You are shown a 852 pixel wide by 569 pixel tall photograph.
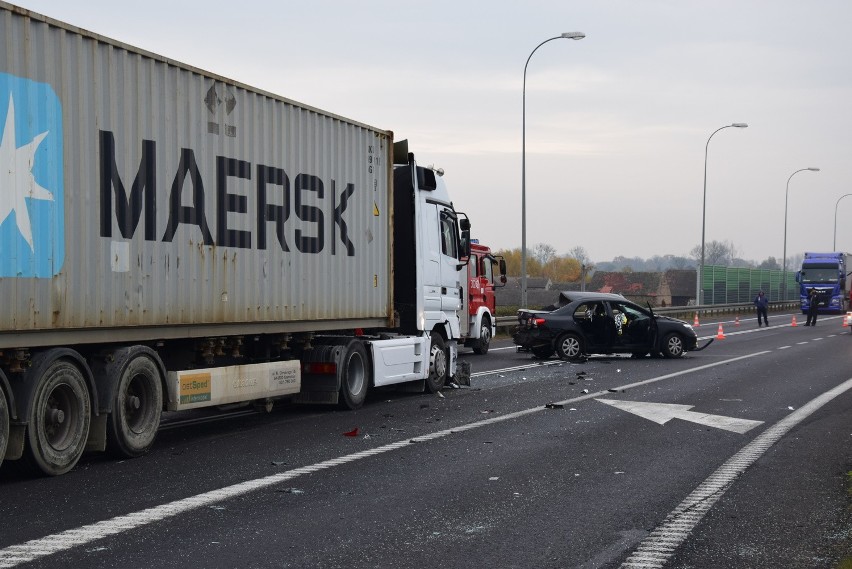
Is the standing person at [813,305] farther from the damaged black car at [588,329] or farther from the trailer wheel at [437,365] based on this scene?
the trailer wheel at [437,365]

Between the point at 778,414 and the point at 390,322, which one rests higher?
the point at 390,322

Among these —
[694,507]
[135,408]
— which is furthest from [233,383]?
[694,507]

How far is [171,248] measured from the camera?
1026 centimetres

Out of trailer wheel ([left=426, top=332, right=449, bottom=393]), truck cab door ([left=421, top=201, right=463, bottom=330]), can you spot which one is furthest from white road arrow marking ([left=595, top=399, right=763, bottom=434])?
truck cab door ([left=421, top=201, right=463, bottom=330])

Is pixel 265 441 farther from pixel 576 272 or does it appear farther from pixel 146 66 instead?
pixel 576 272

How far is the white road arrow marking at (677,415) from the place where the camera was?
1222 cm

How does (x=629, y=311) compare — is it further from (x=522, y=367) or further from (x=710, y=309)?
(x=710, y=309)

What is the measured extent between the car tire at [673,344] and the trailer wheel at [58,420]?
55.9ft

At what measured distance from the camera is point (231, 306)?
11336 mm

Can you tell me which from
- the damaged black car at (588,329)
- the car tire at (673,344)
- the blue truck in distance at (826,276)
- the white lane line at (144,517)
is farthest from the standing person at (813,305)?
the white lane line at (144,517)

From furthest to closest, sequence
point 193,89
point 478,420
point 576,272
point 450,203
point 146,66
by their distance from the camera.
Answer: point 576,272
point 450,203
point 478,420
point 193,89
point 146,66

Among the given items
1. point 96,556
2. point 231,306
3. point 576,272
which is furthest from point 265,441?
point 576,272

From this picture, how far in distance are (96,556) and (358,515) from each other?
185 centimetres

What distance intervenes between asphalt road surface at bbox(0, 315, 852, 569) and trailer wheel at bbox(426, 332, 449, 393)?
1610 millimetres
